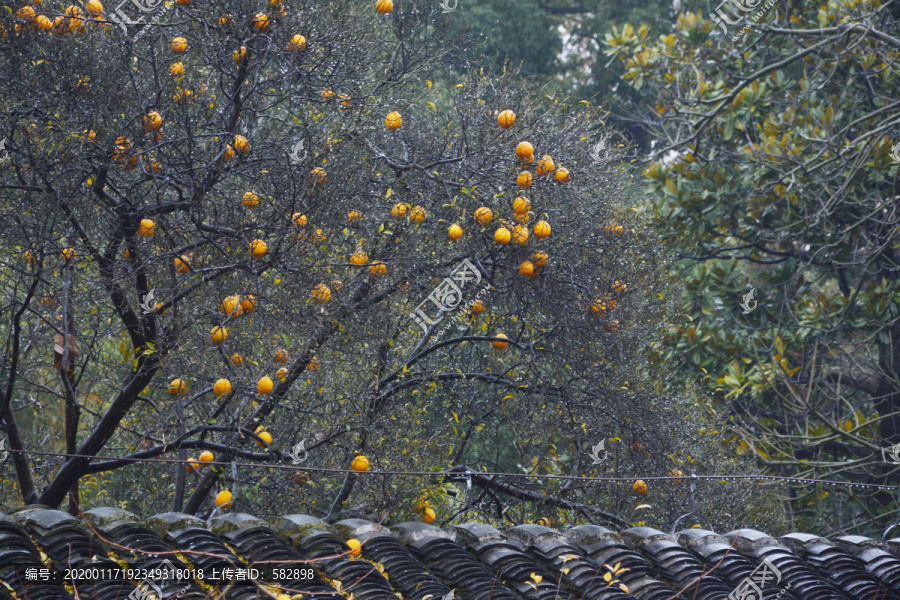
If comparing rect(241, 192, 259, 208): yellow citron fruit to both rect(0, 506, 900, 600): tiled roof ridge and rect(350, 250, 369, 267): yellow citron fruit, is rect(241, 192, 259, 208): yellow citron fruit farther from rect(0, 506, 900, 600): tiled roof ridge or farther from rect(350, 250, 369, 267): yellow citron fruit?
rect(0, 506, 900, 600): tiled roof ridge

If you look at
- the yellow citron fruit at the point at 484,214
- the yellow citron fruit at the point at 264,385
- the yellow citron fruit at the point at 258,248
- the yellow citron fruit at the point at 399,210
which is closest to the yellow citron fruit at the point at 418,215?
the yellow citron fruit at the point at 399,210

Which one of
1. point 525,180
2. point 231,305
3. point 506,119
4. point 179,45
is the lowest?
point 231,305

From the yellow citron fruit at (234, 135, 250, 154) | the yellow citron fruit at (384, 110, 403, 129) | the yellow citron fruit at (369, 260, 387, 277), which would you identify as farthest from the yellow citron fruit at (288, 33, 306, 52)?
the yellow citron fruit at (369, 260, 387, 277)

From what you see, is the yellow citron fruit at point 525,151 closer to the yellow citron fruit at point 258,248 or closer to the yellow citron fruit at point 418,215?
the yellow citron fruit at point 418,215

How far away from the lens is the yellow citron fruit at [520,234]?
4.05m

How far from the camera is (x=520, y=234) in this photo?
4055 mm

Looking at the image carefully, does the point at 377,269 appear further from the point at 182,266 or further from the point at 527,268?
the point at 182,266

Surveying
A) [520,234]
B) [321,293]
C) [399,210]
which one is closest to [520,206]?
[520,234]

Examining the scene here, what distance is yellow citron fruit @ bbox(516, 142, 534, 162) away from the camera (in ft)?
13.2

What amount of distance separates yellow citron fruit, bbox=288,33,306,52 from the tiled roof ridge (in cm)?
210

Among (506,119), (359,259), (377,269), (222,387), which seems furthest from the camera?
(506,119)

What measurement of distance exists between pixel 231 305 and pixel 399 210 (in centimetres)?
114

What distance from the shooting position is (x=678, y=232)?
30.3ft

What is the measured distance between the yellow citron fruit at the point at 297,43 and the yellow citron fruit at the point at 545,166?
1.44 m
